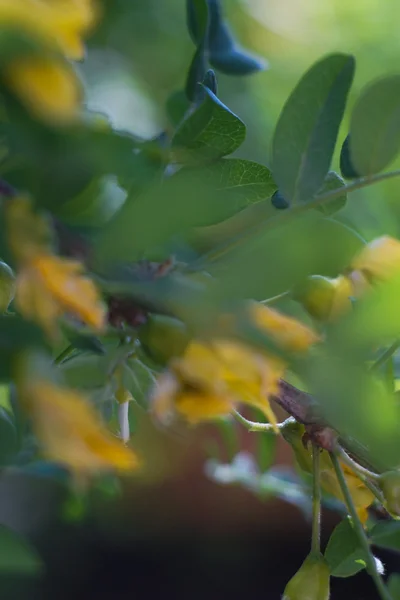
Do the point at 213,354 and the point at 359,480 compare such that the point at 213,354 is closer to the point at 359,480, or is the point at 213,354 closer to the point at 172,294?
the point at 172,294

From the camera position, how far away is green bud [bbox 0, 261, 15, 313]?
13.4 inches

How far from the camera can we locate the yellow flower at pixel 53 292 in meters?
0.26

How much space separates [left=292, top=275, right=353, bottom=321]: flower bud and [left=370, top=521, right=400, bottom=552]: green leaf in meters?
0.12

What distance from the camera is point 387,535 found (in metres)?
0.39

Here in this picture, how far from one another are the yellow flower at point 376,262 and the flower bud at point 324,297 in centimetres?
1

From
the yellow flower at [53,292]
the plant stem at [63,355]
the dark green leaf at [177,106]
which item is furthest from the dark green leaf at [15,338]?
the dark green leaf at [177,106]

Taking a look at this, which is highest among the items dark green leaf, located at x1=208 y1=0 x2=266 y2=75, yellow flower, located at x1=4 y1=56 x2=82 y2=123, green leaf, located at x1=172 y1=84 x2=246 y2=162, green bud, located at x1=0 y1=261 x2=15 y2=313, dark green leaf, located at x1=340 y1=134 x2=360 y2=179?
yellow flower, located at x1=4 y1=56 x2=82 y2=123

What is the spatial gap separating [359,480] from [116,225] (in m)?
0.21

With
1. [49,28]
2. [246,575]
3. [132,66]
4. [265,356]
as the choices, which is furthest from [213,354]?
[246,575]

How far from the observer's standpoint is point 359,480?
1.34 ft

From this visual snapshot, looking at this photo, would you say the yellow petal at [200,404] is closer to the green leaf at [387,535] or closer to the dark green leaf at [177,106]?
the green leaf at [387,535]

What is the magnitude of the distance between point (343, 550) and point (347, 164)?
20cm

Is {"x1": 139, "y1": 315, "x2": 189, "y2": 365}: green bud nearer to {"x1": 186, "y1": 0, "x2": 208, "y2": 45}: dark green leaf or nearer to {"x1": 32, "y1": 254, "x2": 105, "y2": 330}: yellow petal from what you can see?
{"x1": 32, "y1": 254, "x2": 105, "y2": 330}: yellow petal

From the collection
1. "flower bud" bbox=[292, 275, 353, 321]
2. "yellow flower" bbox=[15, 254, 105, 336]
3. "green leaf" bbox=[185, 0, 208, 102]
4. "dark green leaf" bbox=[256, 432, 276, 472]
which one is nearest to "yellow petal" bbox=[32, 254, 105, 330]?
"yellow flower" bbox=[15, 254, 105, 336]
